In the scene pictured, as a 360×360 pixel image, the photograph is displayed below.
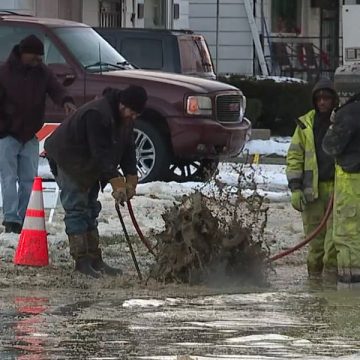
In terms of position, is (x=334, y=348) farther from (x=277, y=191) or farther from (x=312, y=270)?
(x=277, y=191)

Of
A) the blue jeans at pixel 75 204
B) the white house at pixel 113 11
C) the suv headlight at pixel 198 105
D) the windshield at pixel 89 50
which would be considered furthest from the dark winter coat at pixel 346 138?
the white house at pixel 113 11

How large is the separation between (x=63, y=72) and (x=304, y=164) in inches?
258

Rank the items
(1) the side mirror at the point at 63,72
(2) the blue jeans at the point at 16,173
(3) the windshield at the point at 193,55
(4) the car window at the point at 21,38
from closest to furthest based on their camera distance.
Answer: (2) the blue jeans at the point at 16,173, (1) the side mirror at the point at 63,72, (4) the car window at the point at 21,38, (3) the windshield at the point at 193,55

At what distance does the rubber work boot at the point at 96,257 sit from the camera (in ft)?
33.2

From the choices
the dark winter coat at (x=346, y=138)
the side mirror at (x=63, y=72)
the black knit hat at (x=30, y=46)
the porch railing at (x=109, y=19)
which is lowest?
the dark winter coat at (x=346, y=138)

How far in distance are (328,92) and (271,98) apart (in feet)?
52.5

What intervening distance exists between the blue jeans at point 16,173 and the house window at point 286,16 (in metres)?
23.9

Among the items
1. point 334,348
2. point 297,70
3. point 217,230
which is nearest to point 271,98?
point 297,70

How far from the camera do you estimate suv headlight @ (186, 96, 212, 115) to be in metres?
16.3

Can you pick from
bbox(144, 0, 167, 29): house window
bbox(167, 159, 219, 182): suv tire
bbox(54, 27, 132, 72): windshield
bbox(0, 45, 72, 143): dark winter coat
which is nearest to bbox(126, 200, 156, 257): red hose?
bbox(0, 45, 72, 143): dark winter coat

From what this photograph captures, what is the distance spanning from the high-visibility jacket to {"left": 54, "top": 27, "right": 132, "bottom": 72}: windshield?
6.43 metres

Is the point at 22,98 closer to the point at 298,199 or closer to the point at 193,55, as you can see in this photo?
the point at 298,199

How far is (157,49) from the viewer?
20172 millimetres

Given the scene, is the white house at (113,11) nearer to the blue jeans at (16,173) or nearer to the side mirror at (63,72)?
the side mirror at (63,72)
